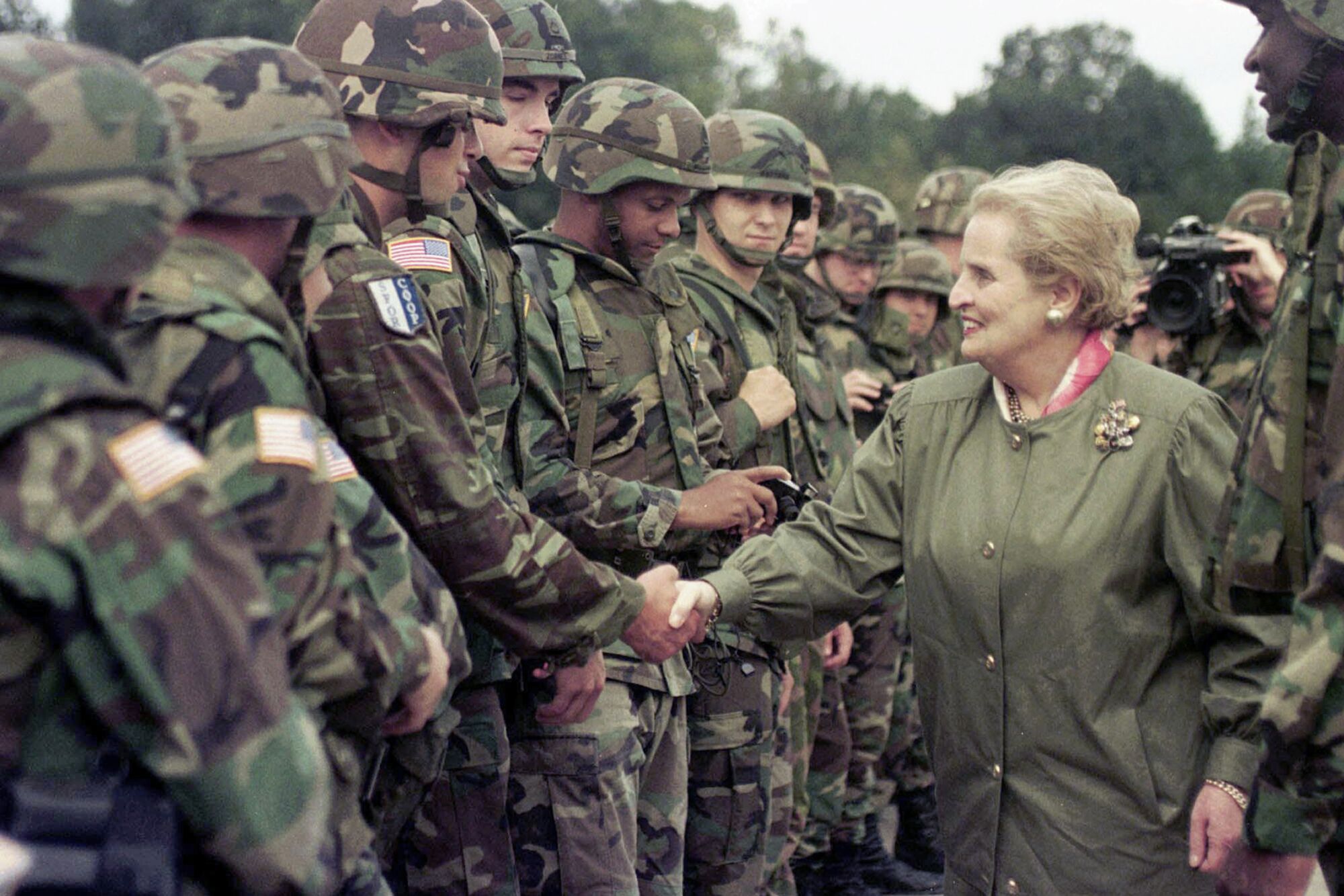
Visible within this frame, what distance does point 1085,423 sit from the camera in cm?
358

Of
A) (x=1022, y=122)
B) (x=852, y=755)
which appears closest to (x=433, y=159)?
(x=852, y=755)

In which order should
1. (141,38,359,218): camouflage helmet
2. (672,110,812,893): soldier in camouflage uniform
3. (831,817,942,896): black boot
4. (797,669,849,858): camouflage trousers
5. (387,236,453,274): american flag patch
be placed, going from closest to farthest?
(141,38,359,218): camouflage helmet
(387,236,453,274): american flag patch
(672,110,812,893): soldier in camouflage uniform
(797,669,849,858): camouflage trousers
(831,817,942,896): black boot

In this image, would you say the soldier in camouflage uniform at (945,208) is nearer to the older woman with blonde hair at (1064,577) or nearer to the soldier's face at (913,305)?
the soldier's face at (913,305)

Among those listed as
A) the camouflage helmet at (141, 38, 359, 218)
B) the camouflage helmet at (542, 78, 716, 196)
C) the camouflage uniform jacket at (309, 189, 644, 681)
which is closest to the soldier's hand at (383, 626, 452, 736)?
the camouflage uniform jacket at (309, 189, 644, 681)

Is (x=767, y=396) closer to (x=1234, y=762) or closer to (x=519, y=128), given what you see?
(x=519, y=128)

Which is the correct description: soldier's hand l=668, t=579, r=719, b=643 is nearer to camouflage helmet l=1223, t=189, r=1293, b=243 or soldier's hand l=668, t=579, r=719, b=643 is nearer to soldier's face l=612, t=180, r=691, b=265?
soldier's face l=612, t=180, r=691, b=265

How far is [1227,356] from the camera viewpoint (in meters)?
7.69

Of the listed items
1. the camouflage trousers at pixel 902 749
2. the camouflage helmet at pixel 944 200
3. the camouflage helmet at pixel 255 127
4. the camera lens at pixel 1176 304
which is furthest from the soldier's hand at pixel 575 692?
the camouflage helmet at pixel 944 200

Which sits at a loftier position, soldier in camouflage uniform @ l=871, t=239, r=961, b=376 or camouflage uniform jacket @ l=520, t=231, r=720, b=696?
camouflage uniform jacket @ l=520, t=231, r=720, b=696

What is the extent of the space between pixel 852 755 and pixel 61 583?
5.65 m

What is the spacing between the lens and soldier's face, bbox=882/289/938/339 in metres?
8.22

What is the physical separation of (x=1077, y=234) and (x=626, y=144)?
1654mm

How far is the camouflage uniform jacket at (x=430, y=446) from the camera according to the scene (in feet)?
10.1

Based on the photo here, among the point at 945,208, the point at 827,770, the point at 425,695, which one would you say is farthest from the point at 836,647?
the point at 945,208
